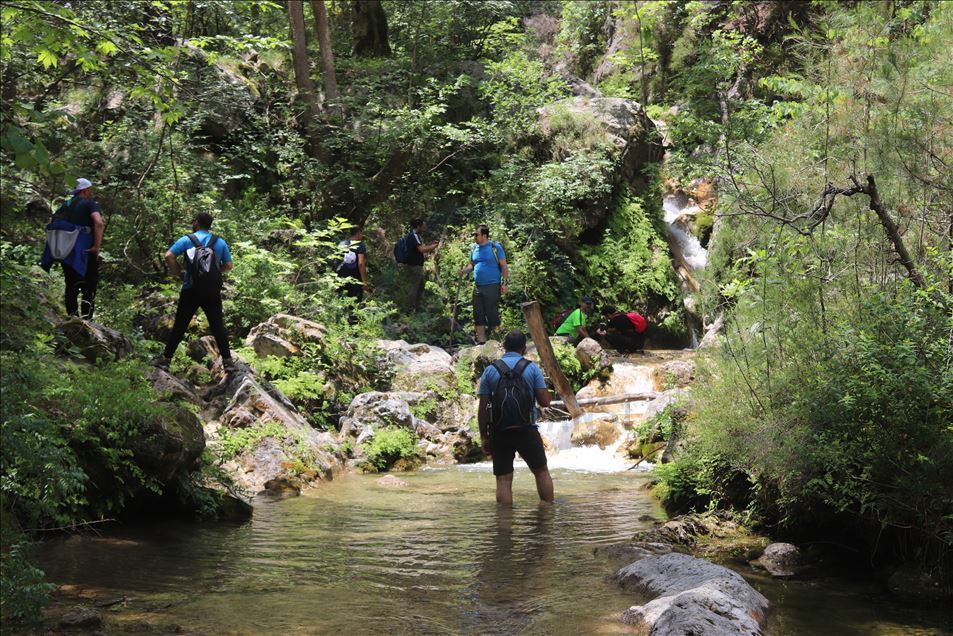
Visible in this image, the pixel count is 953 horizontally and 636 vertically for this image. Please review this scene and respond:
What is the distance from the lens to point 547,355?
14336 millimetres

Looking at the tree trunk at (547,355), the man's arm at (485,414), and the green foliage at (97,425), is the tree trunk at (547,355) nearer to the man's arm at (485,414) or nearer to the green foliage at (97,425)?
the man's arm at (485,414)

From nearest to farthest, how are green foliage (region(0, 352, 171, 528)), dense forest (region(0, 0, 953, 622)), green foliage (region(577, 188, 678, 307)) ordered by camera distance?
dense forest (region(0, 0, 953, 622))
green foliage (region(0, 352, 171, 528))
green foliage (region(577, 188, 678, 307))

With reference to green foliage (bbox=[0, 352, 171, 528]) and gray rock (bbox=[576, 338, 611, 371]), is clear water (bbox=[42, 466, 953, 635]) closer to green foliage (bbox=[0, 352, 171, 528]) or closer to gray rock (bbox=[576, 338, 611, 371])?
green foliage (bbox=[0, 352, 171, 528])

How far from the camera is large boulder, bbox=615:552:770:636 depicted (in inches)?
181

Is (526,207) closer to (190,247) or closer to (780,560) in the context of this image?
(190,247)

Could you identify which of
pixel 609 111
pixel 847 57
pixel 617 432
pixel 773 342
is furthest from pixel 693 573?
pixel 609 111

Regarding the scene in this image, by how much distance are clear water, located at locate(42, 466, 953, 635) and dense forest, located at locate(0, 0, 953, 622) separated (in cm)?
67

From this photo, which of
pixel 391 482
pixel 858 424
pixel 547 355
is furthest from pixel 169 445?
pixel 547 355

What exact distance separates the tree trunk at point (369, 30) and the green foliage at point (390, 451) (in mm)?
16911

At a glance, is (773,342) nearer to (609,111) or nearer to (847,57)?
(847,57)

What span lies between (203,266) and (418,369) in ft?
20.0

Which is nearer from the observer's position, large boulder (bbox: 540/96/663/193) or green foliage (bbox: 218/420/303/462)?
green foliage (bbox: 218/420/303/462)

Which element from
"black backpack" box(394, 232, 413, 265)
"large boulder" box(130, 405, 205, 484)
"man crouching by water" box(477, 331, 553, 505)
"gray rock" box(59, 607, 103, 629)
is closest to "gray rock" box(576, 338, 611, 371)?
"black backpack" box(394, 232, 413, 265)

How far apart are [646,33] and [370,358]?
18722 millimetres
